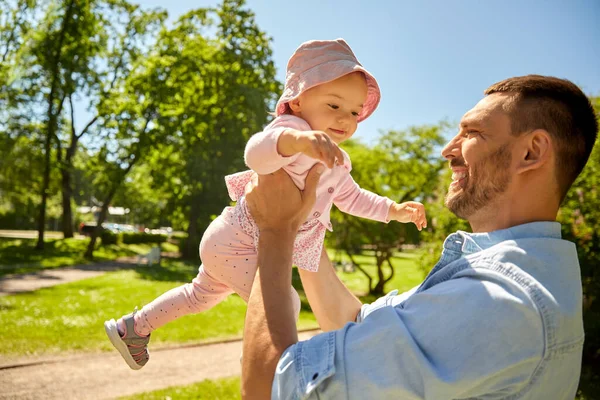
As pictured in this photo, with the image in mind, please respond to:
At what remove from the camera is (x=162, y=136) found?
24094mm

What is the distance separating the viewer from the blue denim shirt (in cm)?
141

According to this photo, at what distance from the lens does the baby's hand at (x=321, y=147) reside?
1670 millimetres

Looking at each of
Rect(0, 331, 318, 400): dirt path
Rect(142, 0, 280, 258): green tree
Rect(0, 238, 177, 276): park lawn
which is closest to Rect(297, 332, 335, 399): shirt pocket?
Rect(0, 331, 318, 400): dirt path

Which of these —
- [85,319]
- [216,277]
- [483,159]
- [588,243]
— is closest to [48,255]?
[85,319]

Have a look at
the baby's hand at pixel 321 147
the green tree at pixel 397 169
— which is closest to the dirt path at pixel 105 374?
the baby's hand at pixel 321 147

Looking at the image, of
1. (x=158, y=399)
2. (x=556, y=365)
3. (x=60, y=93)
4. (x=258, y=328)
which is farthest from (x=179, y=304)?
(x=60, y=93)

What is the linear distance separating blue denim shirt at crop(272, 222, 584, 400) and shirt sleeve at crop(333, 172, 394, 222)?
1.12 metres

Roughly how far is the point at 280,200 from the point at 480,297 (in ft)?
3.26

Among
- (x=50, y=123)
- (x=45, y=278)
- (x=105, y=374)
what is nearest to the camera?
(x=105, y=374)

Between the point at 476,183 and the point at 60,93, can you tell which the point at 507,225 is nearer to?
the point at 476,183

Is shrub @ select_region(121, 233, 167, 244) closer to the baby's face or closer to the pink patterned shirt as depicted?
the pink patterned shirt

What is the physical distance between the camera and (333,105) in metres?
2.35

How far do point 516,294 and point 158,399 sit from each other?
5.41 metres

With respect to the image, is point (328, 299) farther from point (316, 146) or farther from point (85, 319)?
point (85, 319)
